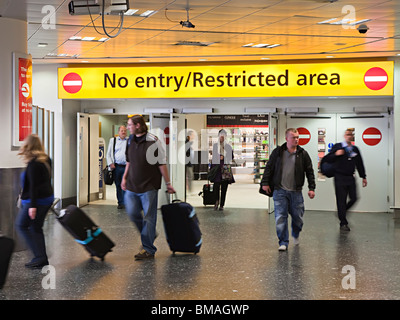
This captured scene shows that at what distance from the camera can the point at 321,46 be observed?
1150 centimetres

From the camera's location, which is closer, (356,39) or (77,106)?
(356,39)

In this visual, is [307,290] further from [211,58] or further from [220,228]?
[211,58]

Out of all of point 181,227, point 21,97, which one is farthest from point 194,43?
point 181,227

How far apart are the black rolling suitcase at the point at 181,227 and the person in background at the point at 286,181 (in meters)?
1.17

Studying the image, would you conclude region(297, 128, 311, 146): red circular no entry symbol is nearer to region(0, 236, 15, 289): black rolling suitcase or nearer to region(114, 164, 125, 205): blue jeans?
region(114, 164, 125, 205): blue jeans

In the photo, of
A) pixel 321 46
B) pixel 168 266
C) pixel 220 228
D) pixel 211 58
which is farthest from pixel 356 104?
pixel 168 266

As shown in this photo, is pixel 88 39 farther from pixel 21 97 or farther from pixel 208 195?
Answer: pixel 208 195

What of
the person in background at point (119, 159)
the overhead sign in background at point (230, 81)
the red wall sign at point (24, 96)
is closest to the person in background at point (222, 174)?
the overhead sign in background at point (230, 81)

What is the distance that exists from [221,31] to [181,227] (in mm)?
3514

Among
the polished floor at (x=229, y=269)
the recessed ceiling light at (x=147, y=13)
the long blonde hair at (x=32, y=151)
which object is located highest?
the recessed ceiling light at (x=147, y=13)

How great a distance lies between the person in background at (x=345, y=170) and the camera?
1059cm

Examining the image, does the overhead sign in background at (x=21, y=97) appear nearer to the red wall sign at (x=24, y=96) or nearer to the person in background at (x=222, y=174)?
the red wall sign at (x=24, y=96)
